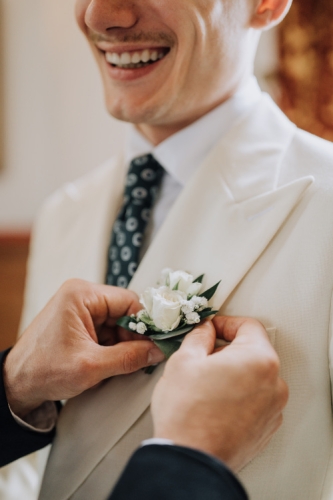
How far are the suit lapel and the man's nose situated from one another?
1.01 ft

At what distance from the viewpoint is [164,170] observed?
1203 millimetres

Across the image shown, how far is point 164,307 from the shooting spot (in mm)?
769

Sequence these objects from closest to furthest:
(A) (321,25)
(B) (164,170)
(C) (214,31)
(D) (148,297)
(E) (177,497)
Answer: (E) (177,497) < (D) (148,297) < (C) (214,31) < (B) (164,170) < (A) (321,25)

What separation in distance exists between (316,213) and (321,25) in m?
1.28

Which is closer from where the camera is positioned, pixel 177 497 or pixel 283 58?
pixel 177 497

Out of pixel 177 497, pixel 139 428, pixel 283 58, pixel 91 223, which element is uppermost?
pixel 283 58

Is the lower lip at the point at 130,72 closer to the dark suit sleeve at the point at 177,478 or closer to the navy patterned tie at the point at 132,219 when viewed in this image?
the navy patterned tie at the point at 132,219

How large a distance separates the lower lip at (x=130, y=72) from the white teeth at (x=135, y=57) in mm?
12

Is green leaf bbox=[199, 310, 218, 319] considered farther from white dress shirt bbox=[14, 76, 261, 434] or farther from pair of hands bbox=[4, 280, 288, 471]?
white dress shirt bbox=[14, 76, 261, 434]

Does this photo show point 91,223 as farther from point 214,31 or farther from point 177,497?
point 177,497

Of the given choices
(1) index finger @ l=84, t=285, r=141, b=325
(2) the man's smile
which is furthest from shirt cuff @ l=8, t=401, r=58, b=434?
(2) the man's smile

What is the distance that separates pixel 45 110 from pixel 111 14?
139 centimetres

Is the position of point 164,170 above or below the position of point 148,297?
above

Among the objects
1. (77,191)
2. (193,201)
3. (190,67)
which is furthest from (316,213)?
(77,191)
